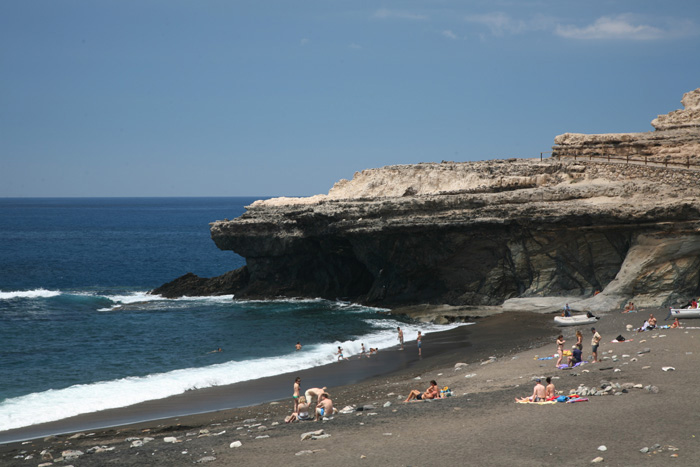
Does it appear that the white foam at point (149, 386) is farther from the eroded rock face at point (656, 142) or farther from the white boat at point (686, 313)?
the eroded rock face at point (656, 142)

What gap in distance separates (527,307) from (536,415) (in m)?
22.2

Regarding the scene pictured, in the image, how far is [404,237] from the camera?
41781mm

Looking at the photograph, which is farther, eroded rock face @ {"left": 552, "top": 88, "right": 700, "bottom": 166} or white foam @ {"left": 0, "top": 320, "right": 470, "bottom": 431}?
eroded rock face @ {"left": 552, "top": 88, "right": 700, "bottom": 166}

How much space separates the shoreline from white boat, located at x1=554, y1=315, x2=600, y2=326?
70.6 inches

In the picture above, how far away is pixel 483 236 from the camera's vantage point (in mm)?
39688

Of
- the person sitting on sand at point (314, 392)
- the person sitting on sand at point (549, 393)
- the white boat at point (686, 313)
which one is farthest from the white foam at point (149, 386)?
the person sitting on sand at point (549, 393)

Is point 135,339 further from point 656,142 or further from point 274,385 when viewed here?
point 656,142

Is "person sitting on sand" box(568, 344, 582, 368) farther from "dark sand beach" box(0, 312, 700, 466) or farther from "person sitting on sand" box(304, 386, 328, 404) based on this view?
"person sitting on sand" box(304, 386, 328, 404)

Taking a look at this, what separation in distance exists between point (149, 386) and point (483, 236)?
2176 centimetres

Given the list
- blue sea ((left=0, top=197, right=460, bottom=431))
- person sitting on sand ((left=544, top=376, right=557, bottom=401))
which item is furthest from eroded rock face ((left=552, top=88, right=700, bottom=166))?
person sitting on sand ((left=544, top=376, right=557, bottom=401))

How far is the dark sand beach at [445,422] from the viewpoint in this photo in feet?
45.0

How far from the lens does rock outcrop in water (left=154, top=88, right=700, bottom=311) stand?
34625 millimetres

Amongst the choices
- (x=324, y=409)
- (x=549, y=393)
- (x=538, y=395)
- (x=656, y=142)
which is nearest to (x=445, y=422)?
(x=538, y=395)

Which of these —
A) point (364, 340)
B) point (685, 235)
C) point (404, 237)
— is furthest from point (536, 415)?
point (404, 237)
